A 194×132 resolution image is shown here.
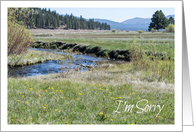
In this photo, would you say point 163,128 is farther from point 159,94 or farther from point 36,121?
point 36,121

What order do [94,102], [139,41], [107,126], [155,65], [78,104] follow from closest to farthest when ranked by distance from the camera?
[107,126] < [78,104] < [94,102] < [155,65] < [139,41]

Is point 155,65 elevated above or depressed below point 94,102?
above

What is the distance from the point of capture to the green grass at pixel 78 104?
12.3ft

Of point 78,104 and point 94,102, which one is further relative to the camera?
point 94,102

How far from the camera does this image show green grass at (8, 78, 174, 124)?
3.75 metres

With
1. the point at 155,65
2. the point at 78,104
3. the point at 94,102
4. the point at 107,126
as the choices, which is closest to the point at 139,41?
the point at 155,65

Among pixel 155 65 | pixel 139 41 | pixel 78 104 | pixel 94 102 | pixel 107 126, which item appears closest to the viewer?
pixel 107 126

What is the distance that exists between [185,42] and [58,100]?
363 cm

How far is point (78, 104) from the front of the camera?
14.3 feet

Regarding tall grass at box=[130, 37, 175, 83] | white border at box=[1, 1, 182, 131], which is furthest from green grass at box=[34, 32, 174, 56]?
white border at box=[1, 1, 182, 131]

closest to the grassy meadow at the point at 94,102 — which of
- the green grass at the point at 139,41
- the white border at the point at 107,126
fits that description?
the white border at the point at 107,126

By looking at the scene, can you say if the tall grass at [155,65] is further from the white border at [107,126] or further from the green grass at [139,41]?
the white border at [107,126]

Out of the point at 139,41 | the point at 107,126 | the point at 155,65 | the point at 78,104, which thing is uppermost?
the point at 139,41

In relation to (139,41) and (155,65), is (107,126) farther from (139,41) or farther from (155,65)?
(139,41)
